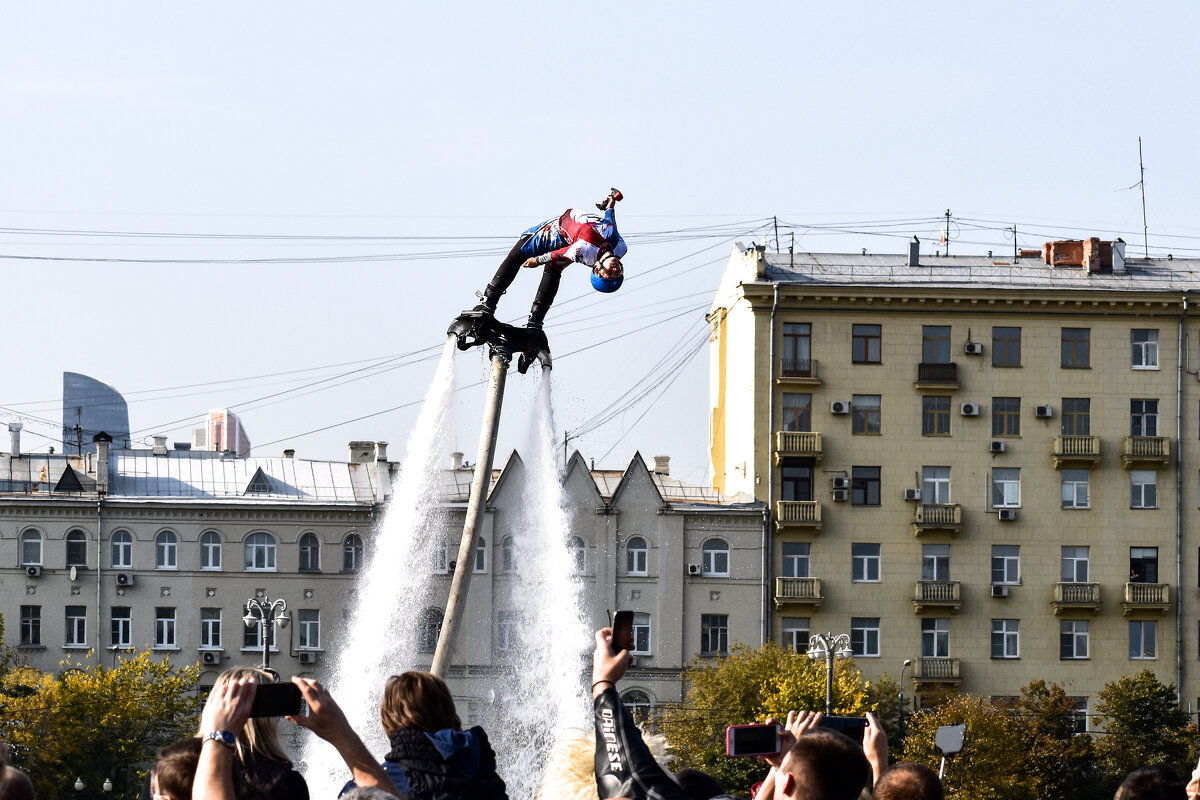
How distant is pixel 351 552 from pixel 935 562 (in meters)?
17.4

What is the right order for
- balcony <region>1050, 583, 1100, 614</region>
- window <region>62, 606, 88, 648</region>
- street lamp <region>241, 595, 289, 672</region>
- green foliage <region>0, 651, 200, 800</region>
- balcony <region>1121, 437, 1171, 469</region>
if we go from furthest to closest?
balcony <region>1121, 437, 1171, 469</region> → balcony <region>1050, 583, 1100, 614</region> → window <region>62, 606, 88, 648</region> → green foliage <region>0, 651, 200, 800</region> → street lamp <region>241, 595, 289, 672</region>

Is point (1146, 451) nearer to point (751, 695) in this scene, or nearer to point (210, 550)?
point (751, 695)

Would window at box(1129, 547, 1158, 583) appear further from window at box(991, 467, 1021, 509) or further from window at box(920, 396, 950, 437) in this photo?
window at box(920, 396, 950, 437)

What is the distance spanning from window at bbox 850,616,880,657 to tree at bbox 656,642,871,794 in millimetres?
3476

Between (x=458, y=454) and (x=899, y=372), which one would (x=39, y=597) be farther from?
(x=899, y=372)

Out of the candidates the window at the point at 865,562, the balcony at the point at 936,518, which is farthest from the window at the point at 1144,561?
the window at the point at 865,562

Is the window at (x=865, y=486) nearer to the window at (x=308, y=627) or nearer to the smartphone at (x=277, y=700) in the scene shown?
the window at (x=308, y=627)

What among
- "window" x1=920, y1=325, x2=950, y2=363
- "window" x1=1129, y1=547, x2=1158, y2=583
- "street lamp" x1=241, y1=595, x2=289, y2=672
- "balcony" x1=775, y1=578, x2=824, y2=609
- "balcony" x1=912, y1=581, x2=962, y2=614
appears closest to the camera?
Answer: "street lamp" x1=241, y1=595, x2=289, y2=672

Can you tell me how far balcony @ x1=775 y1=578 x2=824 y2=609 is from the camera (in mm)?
55031

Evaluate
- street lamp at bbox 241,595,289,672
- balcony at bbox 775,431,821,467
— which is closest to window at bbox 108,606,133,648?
street lamp at bbox 241,595,289,672

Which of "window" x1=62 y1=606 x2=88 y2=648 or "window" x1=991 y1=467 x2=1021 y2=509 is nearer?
"window" x1=62 y1=606 x2=88 y2=648

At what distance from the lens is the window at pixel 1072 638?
183ft

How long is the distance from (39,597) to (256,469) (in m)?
7.97

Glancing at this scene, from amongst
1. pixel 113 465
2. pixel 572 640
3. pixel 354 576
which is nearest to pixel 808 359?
pixel 572 640
